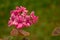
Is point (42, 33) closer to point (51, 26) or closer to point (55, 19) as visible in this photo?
point (51, 26)

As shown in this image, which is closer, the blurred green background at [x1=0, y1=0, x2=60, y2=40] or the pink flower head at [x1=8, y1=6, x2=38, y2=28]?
the pink flower head at [x1=8, y1=6, x2=38, y2=28]

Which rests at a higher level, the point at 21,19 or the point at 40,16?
the point at 40,16

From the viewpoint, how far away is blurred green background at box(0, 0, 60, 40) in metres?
4.05

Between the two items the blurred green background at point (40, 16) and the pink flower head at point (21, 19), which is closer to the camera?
the pink flower head at point (21, 19)

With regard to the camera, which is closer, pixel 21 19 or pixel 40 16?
pixel 21 19

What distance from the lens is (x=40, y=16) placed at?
4684mm

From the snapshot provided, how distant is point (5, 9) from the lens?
4.76 metres

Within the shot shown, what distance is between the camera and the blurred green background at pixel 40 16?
4.05m

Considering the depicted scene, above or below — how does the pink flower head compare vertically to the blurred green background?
below

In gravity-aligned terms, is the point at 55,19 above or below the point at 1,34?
above

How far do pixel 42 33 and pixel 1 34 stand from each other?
57 cm

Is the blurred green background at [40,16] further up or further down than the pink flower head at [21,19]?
further up

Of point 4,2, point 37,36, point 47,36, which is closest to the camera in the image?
point 47,36

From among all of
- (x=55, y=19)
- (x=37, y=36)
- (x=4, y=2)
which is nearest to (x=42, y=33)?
(x=37, y=36)
